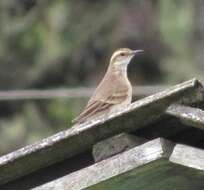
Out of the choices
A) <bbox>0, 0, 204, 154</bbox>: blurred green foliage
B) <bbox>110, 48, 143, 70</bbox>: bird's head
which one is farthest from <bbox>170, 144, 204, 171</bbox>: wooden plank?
<bbox>0, 0, 204, 154</bbox>: blurred green foliage

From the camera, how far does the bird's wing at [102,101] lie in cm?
915

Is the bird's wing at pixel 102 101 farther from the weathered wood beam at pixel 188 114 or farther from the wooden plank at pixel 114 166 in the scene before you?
the weathered wood beam at pixel 188 114

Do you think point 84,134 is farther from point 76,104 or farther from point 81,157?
point 76,104

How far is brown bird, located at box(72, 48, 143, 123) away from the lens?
938cm

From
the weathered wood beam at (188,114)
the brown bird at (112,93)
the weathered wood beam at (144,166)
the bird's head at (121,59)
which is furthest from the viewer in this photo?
the bird's head at (121,59)

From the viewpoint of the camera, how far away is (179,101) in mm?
7465

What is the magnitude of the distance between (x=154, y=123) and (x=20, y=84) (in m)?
15.2

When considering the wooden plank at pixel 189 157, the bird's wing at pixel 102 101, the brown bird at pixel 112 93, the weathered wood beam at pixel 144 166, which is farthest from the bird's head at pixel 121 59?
the wooden plank at pixel 189 157

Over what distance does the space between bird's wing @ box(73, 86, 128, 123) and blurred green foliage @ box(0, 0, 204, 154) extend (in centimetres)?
1036

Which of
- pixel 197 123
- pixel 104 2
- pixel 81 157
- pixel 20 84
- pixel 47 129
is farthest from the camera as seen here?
pixel 104 2

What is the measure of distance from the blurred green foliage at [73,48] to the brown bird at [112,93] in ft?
27.3

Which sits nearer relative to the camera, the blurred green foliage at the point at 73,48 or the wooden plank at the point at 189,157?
the wooden plank at the point at 189,157

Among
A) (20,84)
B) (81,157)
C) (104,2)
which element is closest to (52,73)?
(20,84)

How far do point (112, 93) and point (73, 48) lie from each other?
44.0ft
